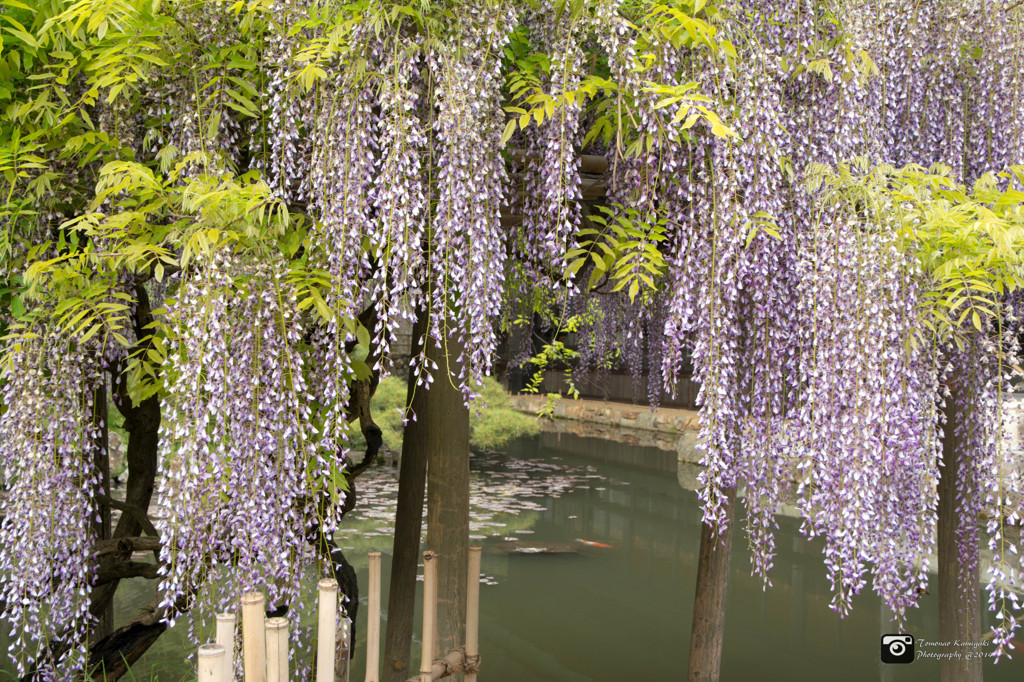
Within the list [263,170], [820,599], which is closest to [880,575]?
[263,170]

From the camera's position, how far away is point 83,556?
2.76 metres

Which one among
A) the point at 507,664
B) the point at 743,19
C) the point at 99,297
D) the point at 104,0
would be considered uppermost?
the point at 743,19

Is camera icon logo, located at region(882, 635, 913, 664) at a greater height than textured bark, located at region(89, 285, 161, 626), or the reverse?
textured bark, located at region(89, 285, 161, 626)

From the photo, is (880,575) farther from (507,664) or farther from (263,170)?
(507,664)

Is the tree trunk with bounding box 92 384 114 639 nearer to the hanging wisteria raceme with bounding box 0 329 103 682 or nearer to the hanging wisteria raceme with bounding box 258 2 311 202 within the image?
the hanging wisteria raceme with bounding box 0 329 103 682

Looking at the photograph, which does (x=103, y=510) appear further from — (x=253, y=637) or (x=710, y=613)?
(x=710, y=613)

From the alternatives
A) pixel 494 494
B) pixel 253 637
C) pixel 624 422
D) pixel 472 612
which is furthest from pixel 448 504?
pixel 624 422

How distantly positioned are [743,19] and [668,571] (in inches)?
234

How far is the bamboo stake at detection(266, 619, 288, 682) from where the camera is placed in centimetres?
187

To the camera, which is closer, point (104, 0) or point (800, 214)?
point (104, 0)

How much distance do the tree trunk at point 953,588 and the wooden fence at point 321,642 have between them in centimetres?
233

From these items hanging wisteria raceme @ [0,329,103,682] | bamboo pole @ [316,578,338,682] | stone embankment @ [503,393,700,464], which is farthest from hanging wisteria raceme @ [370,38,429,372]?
stone embankment @ [503,393,700,464]

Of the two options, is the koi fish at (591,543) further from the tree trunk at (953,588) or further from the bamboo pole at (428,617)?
the bamboo pole at (428,617)

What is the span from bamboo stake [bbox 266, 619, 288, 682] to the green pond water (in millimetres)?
2256
